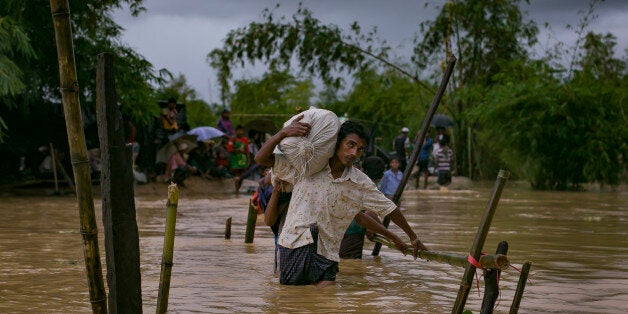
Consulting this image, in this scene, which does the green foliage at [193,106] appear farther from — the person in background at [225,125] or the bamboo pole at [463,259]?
the bamboo pole at [463,259]

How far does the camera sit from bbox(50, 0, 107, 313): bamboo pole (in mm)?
4676

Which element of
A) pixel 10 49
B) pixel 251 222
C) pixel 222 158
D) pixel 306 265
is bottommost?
pixel 306 265

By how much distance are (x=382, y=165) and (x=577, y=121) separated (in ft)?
51.5

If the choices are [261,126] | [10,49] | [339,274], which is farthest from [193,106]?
[339,274]

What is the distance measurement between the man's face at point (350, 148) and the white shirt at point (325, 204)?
0.16 metres

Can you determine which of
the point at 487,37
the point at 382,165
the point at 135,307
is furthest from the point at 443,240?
the point at 487,37

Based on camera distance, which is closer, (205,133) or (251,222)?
(251,222)

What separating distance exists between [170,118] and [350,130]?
48.3ft

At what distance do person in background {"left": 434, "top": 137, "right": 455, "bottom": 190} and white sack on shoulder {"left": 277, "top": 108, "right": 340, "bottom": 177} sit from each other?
16795 mm

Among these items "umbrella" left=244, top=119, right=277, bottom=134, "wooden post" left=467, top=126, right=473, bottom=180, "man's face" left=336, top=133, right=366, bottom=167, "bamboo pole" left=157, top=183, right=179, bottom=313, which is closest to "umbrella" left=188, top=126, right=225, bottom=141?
"umbrella" left=244, top=119, right=277, bottom=134

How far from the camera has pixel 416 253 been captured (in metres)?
6.34

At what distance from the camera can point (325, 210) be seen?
6.58m

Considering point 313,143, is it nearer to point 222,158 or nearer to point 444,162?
point 222,158

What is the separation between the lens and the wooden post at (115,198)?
4504 mm
